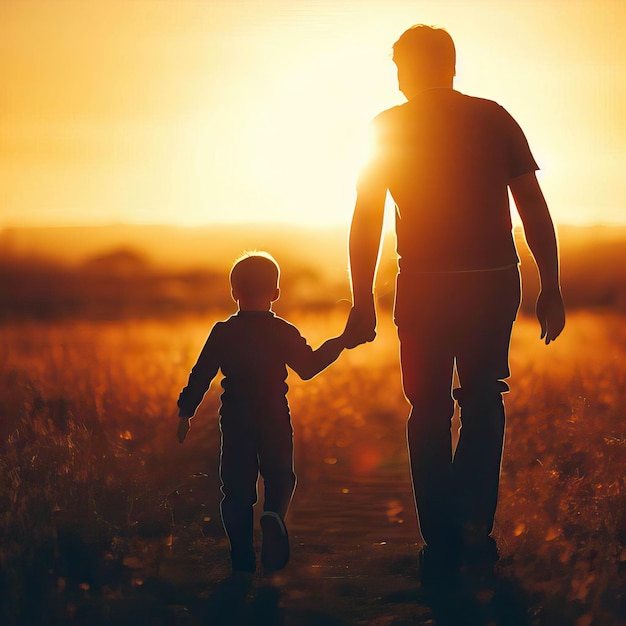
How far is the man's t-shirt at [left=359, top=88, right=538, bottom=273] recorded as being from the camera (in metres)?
5.86

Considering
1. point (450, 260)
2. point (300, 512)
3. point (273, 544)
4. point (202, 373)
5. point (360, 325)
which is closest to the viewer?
point (273, 544)

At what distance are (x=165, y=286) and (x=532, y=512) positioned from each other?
107ft

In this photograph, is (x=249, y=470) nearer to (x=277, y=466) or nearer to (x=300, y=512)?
(x=277, y=466)

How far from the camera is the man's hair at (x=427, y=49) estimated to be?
593 cm

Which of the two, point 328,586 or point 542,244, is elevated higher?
point 542,244

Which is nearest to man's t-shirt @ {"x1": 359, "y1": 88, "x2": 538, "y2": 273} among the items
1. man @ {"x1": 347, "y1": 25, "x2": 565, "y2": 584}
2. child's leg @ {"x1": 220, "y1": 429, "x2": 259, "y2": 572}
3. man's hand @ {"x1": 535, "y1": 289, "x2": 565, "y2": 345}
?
man @ {"x1": 347, "y1": 25, "x2": 565, "y2": 584}

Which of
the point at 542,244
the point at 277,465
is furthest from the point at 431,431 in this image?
the point at 542,244

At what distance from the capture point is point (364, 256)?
6.11 metres

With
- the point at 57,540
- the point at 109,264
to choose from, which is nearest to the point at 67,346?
the point at 57,540

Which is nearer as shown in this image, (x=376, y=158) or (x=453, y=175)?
(x=453, y=175)

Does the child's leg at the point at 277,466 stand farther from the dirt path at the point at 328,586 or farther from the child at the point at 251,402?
the dirt path at the point at 328,586

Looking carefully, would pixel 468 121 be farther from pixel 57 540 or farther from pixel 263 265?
pixel 57 540

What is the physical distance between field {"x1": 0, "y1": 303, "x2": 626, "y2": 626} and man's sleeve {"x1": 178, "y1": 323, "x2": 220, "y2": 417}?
0.71 meters

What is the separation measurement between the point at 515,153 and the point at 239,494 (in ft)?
6.91
